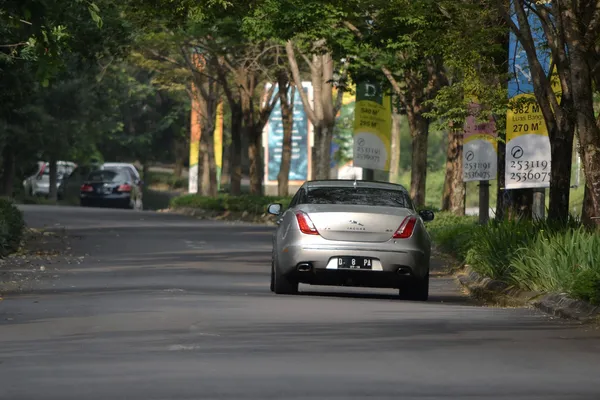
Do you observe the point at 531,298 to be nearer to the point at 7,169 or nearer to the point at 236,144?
the point at 236,144

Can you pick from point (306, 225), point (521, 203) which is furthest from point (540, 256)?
point (521, 203)

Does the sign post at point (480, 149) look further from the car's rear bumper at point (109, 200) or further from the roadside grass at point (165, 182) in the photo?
the roadside grass at point (165, 182)

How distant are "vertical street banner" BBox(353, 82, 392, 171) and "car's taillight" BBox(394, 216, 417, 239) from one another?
22.9 meters

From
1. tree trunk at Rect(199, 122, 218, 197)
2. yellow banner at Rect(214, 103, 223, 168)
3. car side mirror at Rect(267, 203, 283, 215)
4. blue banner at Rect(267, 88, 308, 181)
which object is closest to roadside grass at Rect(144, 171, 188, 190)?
blue banner at Rect(267, 88, 308, 181)

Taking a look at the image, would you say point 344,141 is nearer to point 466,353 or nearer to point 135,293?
point 135,293

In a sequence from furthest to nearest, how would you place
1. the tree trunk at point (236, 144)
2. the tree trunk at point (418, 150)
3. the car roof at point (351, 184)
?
the tree trunk at point (236, 144) → the tree trunk at point (418, 150) → the car roof at point (351, 184)

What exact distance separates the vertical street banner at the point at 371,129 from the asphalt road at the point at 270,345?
19252mm

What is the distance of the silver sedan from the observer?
20.1 metres

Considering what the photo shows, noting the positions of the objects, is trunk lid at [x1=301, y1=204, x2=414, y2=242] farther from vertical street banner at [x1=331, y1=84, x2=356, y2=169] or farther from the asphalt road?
vertical street banner at [x1=331, y1=84, x2=356, y2=169]

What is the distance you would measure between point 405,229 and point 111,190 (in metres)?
45.1

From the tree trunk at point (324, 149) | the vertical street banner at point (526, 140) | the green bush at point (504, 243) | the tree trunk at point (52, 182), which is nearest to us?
the green bush at point (504, 243)

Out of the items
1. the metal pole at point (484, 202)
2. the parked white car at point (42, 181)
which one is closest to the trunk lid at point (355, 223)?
the metal pole at point (484, 202)

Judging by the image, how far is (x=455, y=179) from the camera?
42.5m

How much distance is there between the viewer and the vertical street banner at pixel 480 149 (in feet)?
99.4
